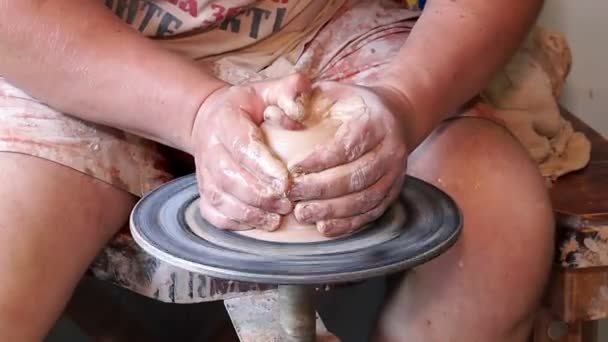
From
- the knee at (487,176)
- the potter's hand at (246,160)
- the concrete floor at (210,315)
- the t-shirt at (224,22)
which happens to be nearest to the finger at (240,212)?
the potter's hand at (246,160)

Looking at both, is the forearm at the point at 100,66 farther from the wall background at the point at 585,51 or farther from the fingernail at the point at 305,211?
the wall background at the point at 585,51

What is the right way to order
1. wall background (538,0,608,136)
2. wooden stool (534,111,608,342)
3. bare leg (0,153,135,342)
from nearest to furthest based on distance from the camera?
bare leg (0,153,135,342) < wooden stool (534,111,608,342) < wall background (538,0,608,136)

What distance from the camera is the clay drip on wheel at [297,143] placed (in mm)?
750

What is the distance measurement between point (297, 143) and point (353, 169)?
5cm

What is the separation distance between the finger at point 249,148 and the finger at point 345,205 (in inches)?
1.1

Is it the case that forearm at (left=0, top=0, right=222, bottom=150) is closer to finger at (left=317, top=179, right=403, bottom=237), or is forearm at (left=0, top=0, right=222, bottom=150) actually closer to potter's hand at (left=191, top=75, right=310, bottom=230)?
potter's hand at (left=191, top=75, right=310, bottom=230)

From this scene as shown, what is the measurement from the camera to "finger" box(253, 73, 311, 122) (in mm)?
764

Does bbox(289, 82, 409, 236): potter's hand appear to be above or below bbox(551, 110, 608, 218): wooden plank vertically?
above

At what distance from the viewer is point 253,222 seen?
75 cm

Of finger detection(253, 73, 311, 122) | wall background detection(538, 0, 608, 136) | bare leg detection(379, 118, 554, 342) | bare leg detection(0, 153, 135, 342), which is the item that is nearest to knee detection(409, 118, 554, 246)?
bare leg detection(379, 118, 554, 342)

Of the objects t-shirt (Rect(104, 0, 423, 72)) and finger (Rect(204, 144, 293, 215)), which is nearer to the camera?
finger (Rect(204, 144, 293, 215))

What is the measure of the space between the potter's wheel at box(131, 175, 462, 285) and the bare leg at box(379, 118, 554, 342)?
0.08 m

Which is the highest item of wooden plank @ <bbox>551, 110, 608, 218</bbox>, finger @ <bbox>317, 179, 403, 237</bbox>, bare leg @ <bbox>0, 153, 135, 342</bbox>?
finger @ <bbox>317, 179, 403, 237</bbox>

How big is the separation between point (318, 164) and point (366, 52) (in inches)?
14.0
